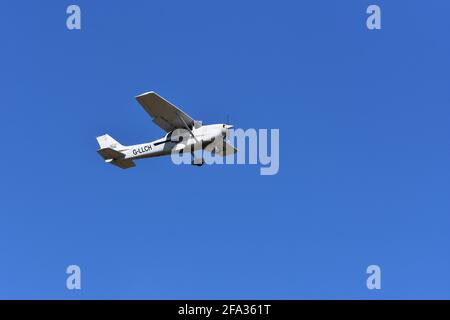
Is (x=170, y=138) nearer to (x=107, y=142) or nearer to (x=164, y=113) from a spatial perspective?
(x=164, y=113)

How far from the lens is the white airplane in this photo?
35.5m

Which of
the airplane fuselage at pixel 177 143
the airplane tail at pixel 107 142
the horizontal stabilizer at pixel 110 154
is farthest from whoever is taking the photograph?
the airplane tail at pixel 107 142

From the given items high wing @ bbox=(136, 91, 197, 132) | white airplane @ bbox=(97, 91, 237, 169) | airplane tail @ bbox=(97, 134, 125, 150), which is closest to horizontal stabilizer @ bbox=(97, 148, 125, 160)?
white airplane @ bbox=(97, 91, 237, 169)

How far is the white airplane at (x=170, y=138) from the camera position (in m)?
35.5

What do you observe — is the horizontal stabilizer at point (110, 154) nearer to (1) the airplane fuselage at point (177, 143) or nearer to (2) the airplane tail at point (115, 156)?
(2) the airplane tail at point (115, 156)

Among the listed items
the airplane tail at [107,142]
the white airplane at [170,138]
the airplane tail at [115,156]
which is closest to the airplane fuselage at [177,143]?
the white airplane at [170,138]

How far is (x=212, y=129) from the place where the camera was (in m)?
35.8

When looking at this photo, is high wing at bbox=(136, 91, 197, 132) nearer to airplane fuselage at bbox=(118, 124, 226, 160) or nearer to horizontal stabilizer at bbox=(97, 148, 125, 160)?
airplane fuselage at bbox=(118, 124, 226, 160)
